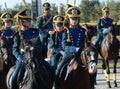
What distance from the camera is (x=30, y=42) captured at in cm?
975

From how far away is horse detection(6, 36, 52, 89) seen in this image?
9.52 metres

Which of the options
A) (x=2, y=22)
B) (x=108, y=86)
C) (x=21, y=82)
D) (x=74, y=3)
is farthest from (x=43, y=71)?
(x=108, y=86)

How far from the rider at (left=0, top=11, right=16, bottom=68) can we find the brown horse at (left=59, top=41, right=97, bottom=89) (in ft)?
8.15

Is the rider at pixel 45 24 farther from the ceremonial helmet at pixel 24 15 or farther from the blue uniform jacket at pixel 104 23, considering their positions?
the ceremonial helmet at pixel 24 15

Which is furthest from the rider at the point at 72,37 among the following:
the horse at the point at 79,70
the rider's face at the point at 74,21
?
the horse at the point at 79,70

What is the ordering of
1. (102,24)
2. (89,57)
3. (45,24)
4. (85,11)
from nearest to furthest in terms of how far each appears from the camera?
(89,57) → (45,24) → (102,24) → (85,11)

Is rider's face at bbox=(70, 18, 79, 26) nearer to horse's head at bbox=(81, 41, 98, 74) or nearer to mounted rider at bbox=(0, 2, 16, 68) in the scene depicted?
horse's head at bbox=(81, 41, 98, 74)

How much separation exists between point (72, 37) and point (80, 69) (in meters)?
1.08

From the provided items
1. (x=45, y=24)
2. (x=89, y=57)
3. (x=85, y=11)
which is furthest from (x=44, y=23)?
(x=85, y=11)

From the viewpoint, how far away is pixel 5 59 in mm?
13438

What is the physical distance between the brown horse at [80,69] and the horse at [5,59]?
2.23m

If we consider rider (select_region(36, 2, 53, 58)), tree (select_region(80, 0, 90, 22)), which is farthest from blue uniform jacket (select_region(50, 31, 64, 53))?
tree (select_region(80, 0, 90, 22))

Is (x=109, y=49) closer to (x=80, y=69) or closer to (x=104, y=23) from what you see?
(x=104, y=23)

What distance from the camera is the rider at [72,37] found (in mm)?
11500
